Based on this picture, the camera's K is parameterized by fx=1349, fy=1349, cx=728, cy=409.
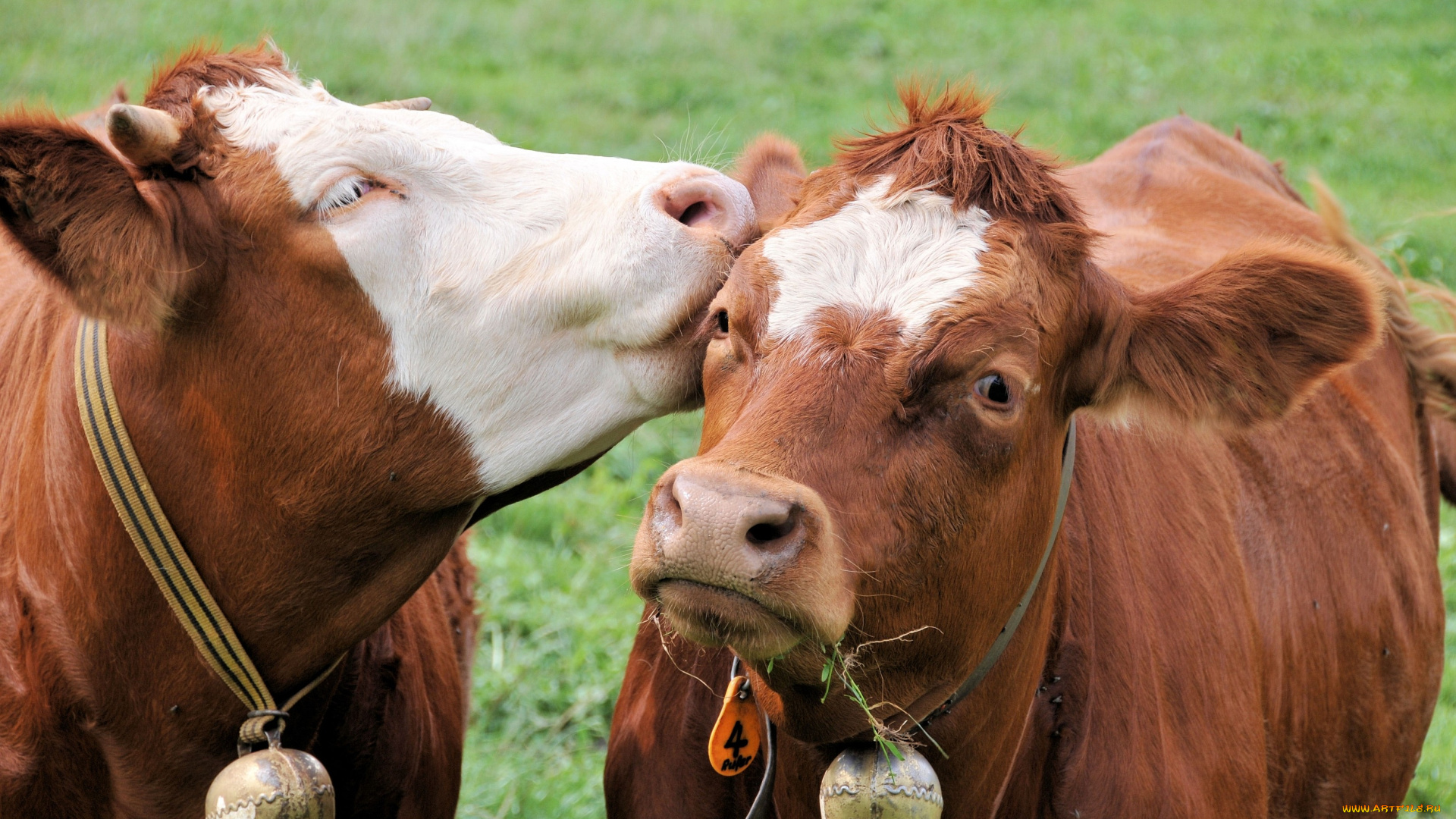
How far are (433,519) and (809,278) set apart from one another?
40.1 inches

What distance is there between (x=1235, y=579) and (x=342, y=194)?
95.9 inches

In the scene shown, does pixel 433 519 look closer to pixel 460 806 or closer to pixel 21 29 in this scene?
pixel 460 806

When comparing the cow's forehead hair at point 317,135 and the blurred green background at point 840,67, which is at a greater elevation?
the cow's forehead hair at point 317,135

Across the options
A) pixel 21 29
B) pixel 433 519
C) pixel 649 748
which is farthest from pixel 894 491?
pixel 21 29

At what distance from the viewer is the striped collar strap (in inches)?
110

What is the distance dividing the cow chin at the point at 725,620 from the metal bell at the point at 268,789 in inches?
39.3

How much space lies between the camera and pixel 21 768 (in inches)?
112

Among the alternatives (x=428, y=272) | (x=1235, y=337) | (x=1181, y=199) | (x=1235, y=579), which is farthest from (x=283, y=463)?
(x=1181, y=199)

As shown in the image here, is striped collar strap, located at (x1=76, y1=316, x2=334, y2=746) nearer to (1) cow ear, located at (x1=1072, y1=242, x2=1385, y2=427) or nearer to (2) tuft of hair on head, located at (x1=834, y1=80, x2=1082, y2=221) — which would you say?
(2) tuft of hair on head, located at (x1=834, y1=80, x2=1082, y2=221)

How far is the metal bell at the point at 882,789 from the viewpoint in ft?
8.38

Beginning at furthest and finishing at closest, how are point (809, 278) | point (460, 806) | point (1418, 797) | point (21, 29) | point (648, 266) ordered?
1. point (21, 29)
2. point (1418, 797)
3. point (460, 806)
4. point (648, 266)
5. point (809, 278)

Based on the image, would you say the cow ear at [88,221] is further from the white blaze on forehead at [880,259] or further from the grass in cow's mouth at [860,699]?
the grass in cow's mouth at [860,699]

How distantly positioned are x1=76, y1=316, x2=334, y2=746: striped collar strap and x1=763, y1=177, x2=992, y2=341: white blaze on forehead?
1.34 m

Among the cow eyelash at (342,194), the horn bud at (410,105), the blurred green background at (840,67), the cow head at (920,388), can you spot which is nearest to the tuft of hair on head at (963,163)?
the cow head at (920,388)
